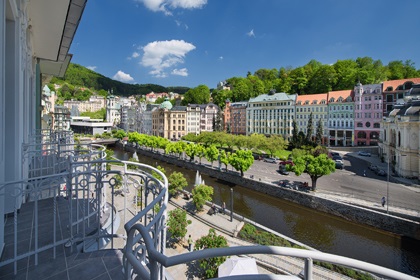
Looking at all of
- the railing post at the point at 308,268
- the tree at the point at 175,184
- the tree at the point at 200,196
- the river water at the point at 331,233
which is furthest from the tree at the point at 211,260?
the tree at the point at 175,184

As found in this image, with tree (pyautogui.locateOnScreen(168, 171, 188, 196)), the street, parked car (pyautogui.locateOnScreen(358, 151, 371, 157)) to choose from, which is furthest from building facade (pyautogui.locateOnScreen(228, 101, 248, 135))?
tree (pyautogui.locateOnScreen(168, 171, 188, 196))

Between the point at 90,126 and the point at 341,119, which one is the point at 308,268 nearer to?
the point at 341,119

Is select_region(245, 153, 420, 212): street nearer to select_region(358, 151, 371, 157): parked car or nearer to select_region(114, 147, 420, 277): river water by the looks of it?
select_region(114, 147, 420, 277): river water

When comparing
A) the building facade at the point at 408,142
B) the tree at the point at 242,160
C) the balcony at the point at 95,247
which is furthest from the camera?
the tree at the point at 242,160

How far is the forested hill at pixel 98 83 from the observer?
Answer: 13956 cm

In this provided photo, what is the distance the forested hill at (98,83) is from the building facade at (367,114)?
13933 cm

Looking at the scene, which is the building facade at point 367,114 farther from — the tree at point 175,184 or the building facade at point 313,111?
the tree at point 175,184

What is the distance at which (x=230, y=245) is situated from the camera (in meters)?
13.4

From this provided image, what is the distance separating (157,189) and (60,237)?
6.28 feet

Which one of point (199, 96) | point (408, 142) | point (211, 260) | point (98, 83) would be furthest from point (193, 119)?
point (98, 83)

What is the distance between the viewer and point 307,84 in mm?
66688

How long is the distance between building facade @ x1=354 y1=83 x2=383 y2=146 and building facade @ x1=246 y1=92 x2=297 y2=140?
13085 mm

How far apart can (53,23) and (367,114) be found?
53.2 metres

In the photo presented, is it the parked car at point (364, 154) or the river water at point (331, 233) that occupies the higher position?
the parked car at point (364, 154)
